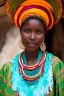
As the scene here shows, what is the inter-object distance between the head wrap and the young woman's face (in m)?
0.06

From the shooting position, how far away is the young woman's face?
14.5 feet

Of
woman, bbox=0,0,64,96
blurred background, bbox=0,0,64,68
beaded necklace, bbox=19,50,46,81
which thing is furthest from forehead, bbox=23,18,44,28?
blurred background, bbox=0,0,64,68

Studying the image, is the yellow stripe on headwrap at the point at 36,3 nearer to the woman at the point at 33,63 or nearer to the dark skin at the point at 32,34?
the woman at the point at 33,63

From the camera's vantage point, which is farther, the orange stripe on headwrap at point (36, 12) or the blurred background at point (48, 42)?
the blurred background at point (48, 42)

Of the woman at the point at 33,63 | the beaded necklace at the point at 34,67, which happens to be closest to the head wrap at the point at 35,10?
the woman at the point at 33,63

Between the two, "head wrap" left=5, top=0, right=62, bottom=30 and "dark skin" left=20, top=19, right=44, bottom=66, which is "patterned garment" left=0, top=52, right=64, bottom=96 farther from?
"head wrap" left=5, top=0, right=62, bottom=30

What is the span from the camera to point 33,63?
459cm

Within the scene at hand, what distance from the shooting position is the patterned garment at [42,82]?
4.53 meters

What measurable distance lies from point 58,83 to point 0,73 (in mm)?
583

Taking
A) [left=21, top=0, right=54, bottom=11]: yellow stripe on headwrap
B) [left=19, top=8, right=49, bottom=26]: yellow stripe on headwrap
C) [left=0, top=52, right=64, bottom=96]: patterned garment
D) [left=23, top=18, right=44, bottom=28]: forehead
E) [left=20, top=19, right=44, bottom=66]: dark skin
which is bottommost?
[left=0, top=52, right=64, bottom=96]: patterned garment

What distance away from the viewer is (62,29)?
6.57m

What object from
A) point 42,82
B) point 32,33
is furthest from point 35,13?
point 42,82

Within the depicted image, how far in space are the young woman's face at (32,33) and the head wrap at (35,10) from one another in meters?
0.06

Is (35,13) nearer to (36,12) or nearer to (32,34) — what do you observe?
(36,12)
